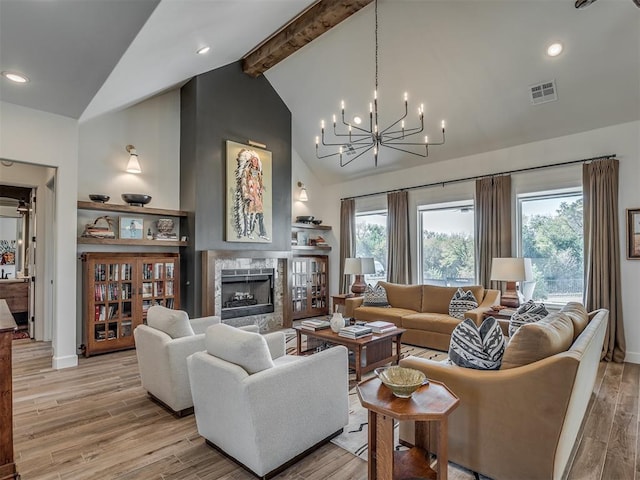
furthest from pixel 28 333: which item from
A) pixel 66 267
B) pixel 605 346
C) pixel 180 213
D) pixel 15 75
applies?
pixel 605 346

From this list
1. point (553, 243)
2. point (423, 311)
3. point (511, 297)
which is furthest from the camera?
point (423, 311)

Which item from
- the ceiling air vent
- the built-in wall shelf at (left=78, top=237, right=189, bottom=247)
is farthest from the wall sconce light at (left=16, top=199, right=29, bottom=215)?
the ceiling air vent

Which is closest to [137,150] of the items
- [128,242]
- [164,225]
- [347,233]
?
[164,225]

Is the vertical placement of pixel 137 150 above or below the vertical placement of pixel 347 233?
above

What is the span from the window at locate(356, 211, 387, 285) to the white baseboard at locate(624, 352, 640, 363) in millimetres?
3782

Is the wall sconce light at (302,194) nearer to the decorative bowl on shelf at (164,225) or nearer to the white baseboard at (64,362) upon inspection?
the decorative bowl on shelf at (164,225)

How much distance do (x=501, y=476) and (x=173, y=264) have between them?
15.7 feet

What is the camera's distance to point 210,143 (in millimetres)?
5492

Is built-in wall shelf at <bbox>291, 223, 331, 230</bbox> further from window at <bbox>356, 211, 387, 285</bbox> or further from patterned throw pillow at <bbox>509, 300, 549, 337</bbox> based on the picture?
patterned throw pillow at <bbox>509, 300, 549, 337</bbox>

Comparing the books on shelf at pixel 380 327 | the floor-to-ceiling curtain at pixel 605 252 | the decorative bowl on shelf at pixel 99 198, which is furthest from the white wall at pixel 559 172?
the decorative bowl on shelf at pixel 99 198

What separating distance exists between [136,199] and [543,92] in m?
5.62

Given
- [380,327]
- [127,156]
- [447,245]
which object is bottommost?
[380,327]

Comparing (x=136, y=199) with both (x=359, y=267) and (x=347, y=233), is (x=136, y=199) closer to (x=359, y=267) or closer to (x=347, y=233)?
(x=359, y=267)

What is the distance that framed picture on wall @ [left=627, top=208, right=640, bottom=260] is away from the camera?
14.1ft
